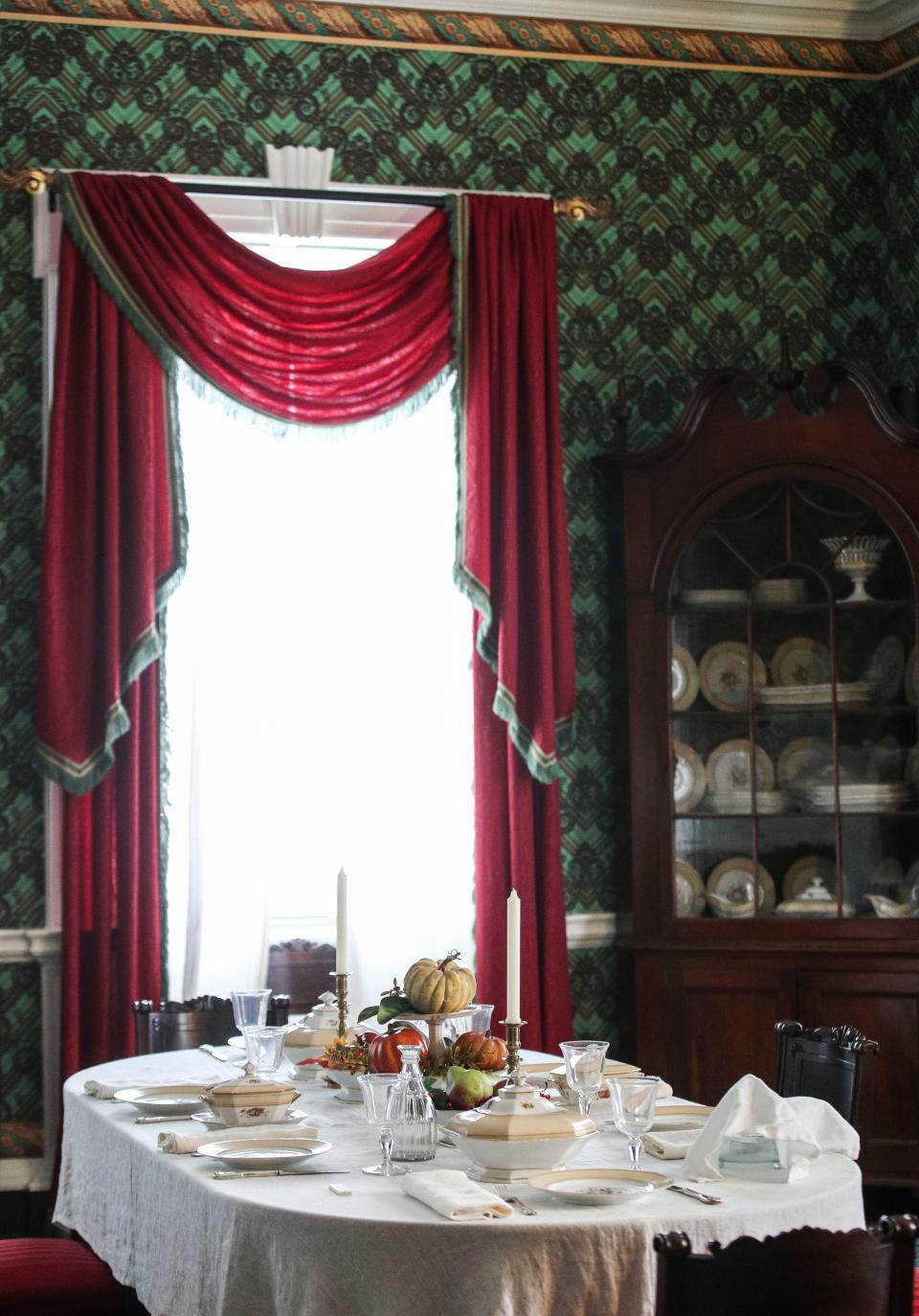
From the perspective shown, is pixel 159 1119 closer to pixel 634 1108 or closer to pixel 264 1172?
pixel 264 1172

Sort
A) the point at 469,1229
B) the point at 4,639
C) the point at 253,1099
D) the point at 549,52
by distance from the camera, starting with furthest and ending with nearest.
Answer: the point at 549,52 < the point at 4,639 < the point at 253,1099 < the point at 469,1229

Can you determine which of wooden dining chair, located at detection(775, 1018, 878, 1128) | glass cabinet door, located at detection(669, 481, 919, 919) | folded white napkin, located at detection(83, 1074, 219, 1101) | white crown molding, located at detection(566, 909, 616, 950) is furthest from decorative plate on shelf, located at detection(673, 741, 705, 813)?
folded white napkin, located at detection(83, 1074, 219, 1101)

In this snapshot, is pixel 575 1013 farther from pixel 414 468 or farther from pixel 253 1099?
pixel 253 1099

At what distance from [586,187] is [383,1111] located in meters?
3.57

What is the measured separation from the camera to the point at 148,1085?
301 centimetres

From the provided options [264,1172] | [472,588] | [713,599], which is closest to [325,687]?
[472,588]

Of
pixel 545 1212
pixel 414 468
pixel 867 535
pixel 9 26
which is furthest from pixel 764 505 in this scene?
pixel 545 1212

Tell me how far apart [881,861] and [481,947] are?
119 centimetres

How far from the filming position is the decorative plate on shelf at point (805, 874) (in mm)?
4730

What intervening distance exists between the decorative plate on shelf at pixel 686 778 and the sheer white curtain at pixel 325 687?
0.61 metres

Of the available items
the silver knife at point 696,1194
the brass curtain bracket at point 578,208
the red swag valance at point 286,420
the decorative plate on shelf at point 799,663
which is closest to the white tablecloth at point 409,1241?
the silver knife at point 696,1194

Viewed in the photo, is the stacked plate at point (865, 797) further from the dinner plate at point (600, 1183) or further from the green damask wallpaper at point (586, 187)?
the dinner plate at point (600, 1183)

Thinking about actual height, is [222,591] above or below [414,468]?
below

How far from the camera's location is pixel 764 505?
15.8 feet
